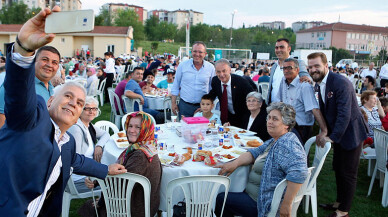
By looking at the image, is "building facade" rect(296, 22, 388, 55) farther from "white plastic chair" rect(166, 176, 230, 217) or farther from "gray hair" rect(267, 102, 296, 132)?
"white plastic chair" rect(166, 176, 230, 217)

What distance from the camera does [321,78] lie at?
150 inches

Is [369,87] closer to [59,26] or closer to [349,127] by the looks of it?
[349,127]

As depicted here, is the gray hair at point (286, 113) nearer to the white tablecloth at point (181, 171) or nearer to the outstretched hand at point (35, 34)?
Answer: the white tablecloth at point (181, 171)

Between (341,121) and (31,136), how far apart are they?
11.0 feet

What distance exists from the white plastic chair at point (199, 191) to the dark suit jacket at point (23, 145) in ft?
4.42

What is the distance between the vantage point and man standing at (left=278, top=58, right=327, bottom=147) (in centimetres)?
413

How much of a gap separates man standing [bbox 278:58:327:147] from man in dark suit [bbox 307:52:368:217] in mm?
145

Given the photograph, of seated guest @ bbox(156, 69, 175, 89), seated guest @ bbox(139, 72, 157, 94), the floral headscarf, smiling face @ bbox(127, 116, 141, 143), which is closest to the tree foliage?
seated guest @ bbox(156, 69, 175, 89)

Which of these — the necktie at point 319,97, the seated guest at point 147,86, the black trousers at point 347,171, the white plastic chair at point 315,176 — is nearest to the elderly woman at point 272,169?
the white plastic chair at point 315,176

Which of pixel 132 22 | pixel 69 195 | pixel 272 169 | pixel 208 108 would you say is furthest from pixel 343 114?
pixel 132 22

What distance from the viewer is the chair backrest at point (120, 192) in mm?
2711

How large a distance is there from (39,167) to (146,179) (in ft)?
4.44

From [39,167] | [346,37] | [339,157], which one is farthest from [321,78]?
[346,37]

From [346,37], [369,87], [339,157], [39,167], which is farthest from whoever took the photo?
[346,37]
